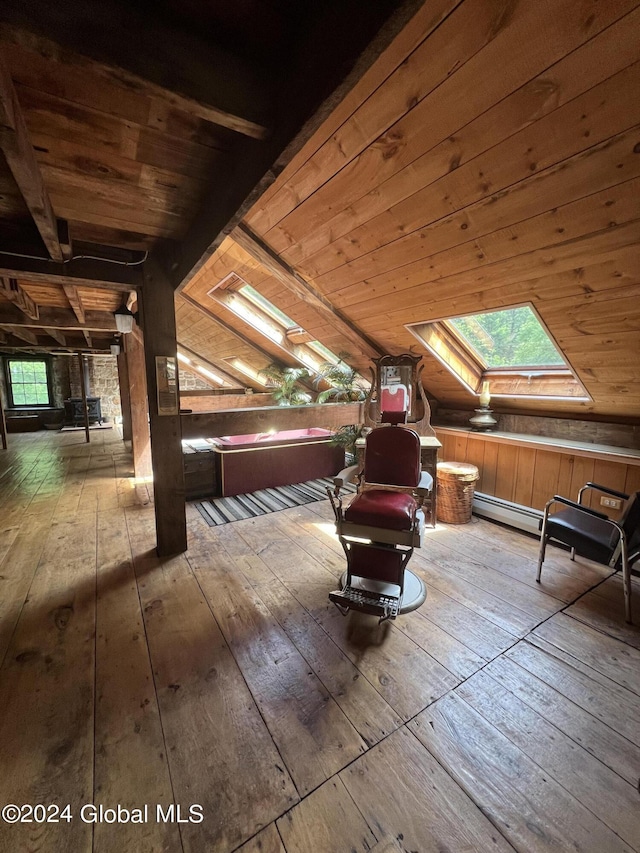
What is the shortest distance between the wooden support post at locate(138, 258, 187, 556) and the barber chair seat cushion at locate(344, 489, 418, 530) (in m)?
1.46

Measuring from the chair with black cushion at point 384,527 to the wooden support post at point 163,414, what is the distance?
1325 mm

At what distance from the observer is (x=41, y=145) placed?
54.8 inches

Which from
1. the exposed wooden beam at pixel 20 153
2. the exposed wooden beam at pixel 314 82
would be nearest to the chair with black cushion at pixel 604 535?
the exposed wooden beam at pixel 314 82

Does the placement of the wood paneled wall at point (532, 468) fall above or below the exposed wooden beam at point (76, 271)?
below

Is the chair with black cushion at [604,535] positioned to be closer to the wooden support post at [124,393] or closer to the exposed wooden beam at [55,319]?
the exposed wooden beam at [55,319]

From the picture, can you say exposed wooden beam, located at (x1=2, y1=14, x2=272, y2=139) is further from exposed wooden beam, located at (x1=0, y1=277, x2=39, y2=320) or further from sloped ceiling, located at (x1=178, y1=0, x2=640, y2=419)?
exposed wooden beam, located at (x1=0, y1=277, x2=39, y2=320)

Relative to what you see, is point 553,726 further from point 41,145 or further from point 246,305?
point 246,305

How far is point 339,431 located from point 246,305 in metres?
2.27

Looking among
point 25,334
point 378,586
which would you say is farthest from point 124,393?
point 378,586

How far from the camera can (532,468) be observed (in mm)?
3314

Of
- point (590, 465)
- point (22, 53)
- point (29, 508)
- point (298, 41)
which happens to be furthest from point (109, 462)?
point (590, 465)

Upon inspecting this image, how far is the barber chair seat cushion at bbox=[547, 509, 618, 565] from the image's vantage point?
81.4 inches

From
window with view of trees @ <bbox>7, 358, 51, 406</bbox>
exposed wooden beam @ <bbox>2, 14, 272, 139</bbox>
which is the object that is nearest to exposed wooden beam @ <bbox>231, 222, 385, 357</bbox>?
exposed wooden beam @ <bbox>2, 14, 272, 139</bbox>

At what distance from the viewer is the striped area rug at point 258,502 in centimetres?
355
